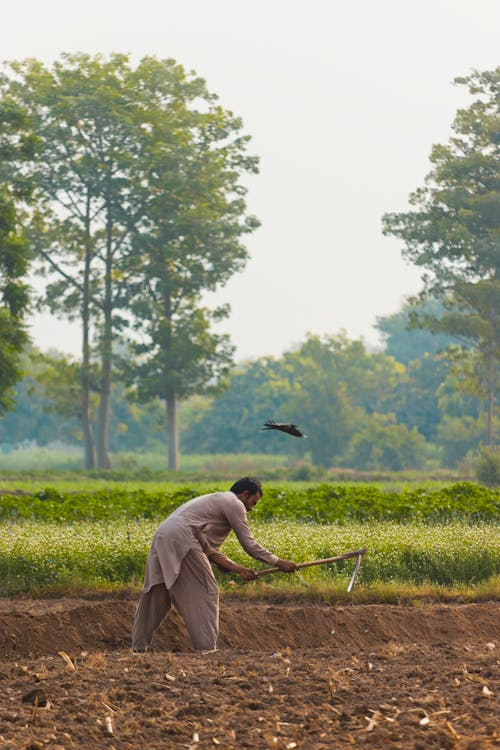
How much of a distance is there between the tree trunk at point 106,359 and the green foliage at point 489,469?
19.1m

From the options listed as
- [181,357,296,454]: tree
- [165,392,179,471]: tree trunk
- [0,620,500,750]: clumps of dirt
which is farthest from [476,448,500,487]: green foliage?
[181,357,296,454]: tree

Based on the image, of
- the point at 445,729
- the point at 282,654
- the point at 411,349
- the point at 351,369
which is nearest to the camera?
the point at 445,729

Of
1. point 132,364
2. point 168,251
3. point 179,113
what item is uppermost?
point 179,113

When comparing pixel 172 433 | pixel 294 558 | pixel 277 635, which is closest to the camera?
pixel 277 635

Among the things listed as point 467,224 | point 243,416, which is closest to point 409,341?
point 243,416

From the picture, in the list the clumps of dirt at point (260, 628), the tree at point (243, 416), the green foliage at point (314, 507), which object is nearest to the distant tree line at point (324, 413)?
the tree at point (243, 416)

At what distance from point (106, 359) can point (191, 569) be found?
3621 centimetres

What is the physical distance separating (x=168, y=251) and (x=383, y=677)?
3845 centimetres

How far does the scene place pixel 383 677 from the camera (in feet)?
25.3

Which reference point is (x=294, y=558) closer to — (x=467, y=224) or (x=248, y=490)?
(x=248, y=490)

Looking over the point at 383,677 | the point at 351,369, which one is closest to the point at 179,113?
the point at 351,369

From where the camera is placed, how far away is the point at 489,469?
1139 inches

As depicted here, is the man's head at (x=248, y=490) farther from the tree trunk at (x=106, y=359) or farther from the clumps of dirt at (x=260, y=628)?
the tree trunk at (x=106, y=359)

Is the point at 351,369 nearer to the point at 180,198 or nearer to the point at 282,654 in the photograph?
the point at 180,198
